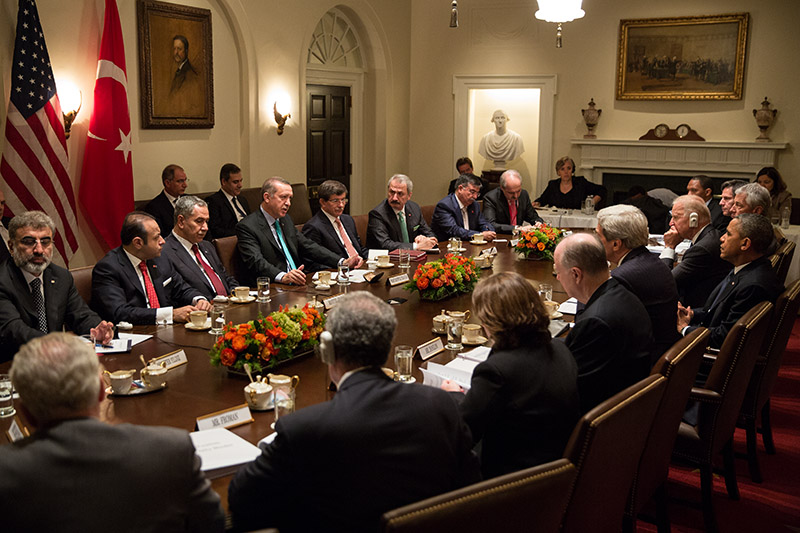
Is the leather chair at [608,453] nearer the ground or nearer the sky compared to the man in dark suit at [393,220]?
nearer the ground

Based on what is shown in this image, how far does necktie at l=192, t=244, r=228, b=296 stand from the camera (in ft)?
15.3

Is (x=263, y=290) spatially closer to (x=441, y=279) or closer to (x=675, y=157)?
(x=441, y=279)

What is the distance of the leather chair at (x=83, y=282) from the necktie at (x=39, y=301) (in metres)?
0.39

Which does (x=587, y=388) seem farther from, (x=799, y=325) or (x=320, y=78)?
(x=320, y=78)

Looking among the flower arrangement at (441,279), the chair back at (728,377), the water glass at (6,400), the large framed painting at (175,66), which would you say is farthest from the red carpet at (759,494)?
the large framed painting at (175,66)

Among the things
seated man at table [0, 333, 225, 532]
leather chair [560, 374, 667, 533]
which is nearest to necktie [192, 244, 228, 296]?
leather chair [560, 374, 667, 533]

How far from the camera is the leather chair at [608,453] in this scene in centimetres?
205

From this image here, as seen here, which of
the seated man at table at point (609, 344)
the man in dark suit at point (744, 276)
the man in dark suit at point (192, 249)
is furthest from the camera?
the man in dark suit at point (192, 249)

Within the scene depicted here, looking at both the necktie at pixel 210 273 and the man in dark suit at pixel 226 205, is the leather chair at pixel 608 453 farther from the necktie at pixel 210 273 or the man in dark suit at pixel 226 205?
the man in dark suit at pixel 226 205

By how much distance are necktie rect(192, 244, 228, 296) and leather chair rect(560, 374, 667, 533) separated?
2.98m

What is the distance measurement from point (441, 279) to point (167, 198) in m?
3.58

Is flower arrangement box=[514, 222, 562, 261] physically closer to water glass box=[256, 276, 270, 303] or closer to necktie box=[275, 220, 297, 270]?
necktie box=[275, 220, 297, 270]

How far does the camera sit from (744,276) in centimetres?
398

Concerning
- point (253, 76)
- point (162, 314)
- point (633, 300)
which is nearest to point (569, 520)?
point (633, 300)
